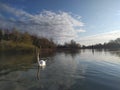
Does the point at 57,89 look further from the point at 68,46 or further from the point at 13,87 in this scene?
the point at 68,46

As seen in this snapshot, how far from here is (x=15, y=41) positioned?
313ft

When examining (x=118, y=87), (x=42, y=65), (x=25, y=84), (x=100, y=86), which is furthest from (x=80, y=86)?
(x=42, y=65)

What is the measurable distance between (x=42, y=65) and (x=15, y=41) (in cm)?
7705

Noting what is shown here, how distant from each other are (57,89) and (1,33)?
332 feet

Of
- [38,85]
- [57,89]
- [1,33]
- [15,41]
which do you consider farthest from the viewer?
[1,33]

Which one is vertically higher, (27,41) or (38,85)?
(27,41)

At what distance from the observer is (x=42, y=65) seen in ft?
74.0

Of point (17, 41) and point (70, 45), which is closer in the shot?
point (17, 41)

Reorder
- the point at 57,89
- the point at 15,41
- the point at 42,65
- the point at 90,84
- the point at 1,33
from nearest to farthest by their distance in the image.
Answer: the point at 57,89
the point at 90,84
the point at 42,65
the point at 15,41
the point at 1,33

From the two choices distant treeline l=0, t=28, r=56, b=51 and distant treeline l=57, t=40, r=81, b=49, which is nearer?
distant treeline l=0, t=28, r=56, b=51

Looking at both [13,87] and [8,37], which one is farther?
[8,37]

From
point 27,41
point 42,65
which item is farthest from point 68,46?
point 42,65

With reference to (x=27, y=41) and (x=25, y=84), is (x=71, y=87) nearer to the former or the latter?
(x=25, y=84)

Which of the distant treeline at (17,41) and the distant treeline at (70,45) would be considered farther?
the distant treeline at (70,45)
